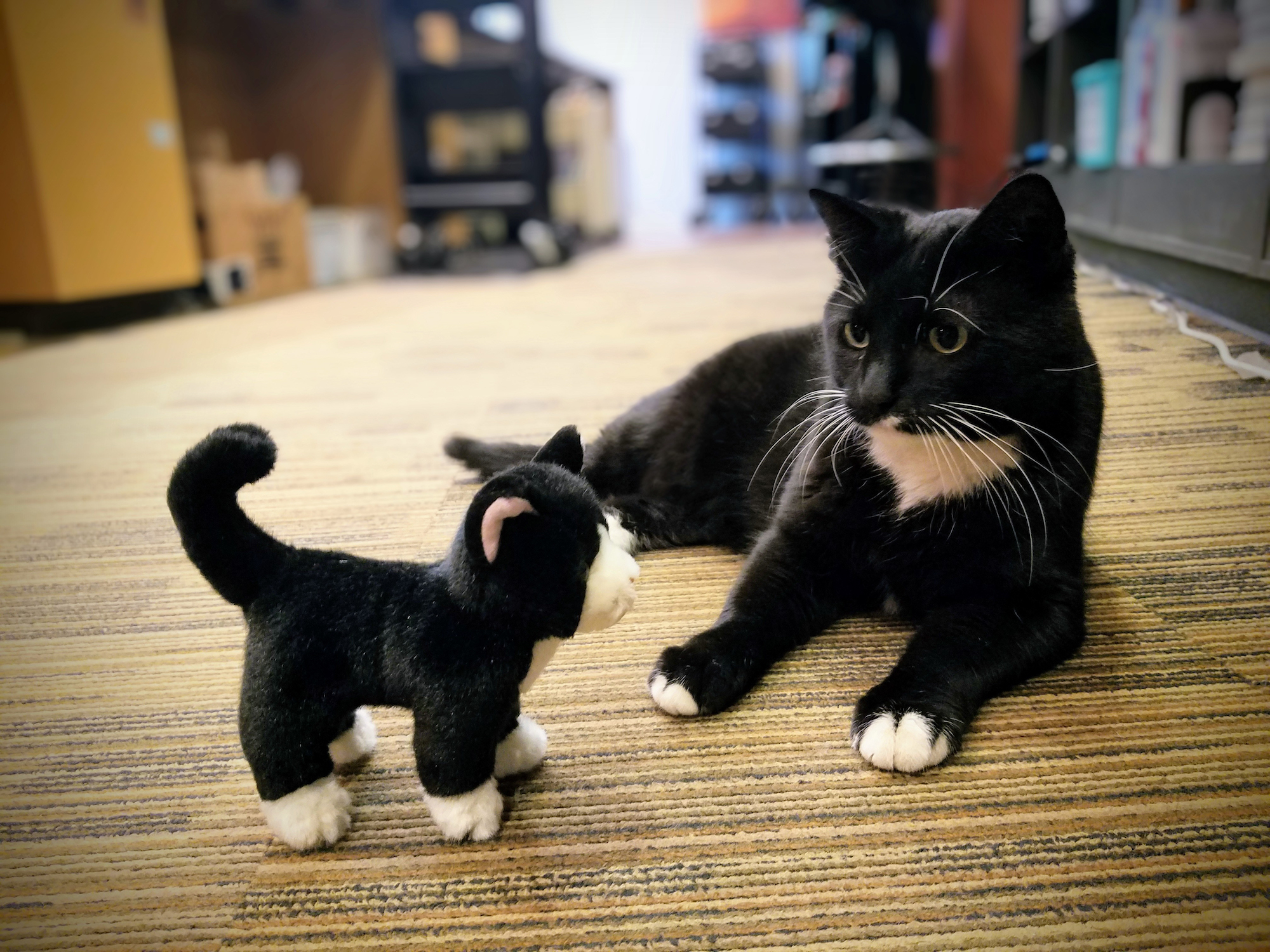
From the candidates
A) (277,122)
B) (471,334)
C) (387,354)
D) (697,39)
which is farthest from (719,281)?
(697,39)

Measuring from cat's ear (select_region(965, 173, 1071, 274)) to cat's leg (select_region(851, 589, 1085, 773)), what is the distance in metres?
0.32

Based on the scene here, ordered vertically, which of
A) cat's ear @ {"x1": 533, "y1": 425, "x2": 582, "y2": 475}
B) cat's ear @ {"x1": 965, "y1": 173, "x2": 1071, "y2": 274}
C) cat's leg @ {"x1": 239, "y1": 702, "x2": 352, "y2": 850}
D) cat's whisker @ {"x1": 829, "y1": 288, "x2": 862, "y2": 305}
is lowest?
cat's leg @ {"x1": 239, "y1": 702, "x2": 352, "y2": 850}

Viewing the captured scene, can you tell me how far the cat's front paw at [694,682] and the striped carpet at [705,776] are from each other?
17 mm

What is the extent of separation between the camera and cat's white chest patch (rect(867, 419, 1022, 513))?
2.69 ft

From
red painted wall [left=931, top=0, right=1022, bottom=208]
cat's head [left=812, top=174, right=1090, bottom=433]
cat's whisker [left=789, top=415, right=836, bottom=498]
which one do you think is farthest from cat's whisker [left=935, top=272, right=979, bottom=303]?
red painted wall [left=931, top=0, right=1022, bottom=208]

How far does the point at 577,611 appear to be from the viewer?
0.60 metres

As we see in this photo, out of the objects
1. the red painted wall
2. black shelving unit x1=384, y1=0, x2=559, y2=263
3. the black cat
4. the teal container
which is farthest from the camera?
black shelving unit x1=384, y1=0, x2=559, y2=263

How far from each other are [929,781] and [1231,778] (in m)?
0.23

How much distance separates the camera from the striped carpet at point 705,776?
Answer: 574mm

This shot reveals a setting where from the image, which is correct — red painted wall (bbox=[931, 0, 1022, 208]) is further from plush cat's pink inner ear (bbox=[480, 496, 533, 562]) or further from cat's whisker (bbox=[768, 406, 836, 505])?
plush cat's pink inner ear (bbox=[480, 496, 533, 562])

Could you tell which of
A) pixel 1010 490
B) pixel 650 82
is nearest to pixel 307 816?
pixel 1010 490

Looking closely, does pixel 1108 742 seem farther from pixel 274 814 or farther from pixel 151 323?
pixel 151 323

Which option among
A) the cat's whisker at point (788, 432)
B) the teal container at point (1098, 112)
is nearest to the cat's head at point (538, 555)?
the cat's whisker at point (788, 432)

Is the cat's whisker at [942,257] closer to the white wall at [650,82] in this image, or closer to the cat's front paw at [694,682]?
the cat's front paw at [694,682]
